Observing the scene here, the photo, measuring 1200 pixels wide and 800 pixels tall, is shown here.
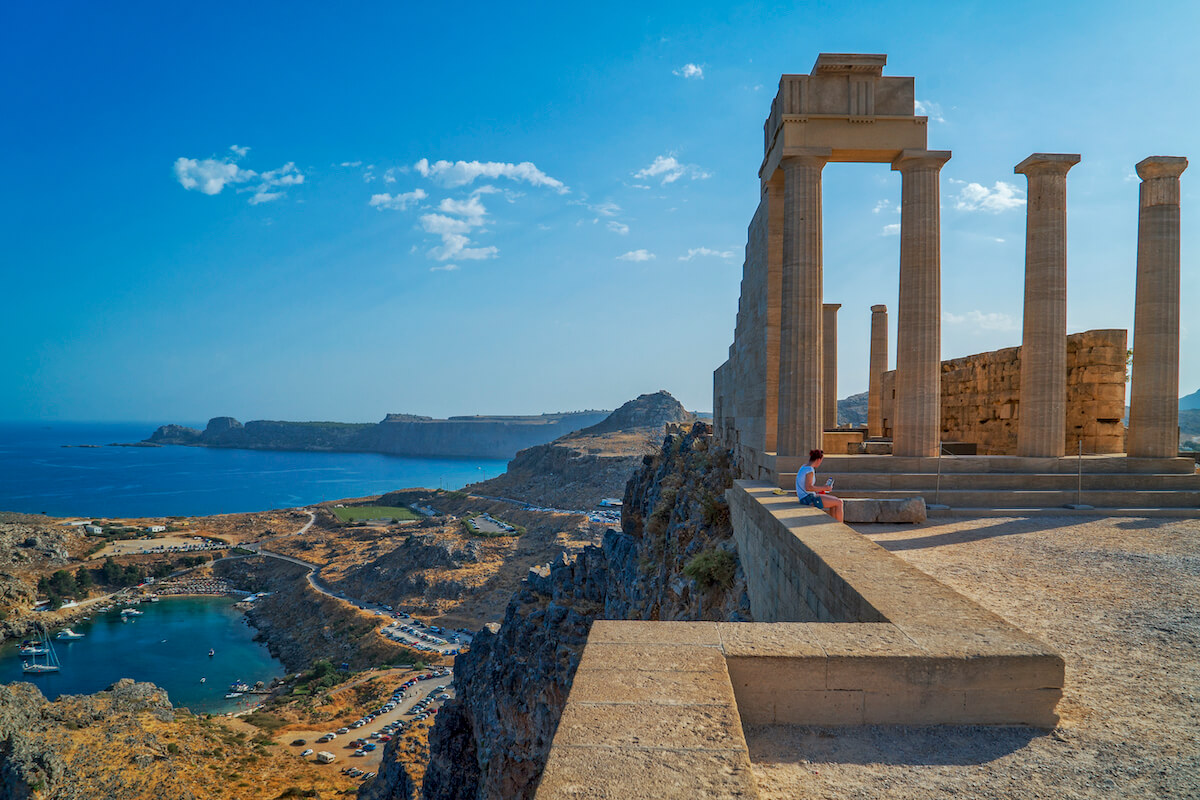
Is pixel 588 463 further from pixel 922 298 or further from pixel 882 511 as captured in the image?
pixel 882 511

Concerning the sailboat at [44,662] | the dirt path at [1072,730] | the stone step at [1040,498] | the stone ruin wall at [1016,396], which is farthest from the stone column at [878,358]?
the sailboat at [44,662]

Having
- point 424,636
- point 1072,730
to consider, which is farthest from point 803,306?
point 424,636

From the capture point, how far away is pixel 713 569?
12.4m

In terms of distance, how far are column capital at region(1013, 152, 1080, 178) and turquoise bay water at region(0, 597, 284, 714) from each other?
5721 centimetres

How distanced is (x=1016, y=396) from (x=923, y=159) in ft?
24.2

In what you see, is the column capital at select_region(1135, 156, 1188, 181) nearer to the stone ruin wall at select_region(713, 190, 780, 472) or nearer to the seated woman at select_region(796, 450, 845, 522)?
the stone ruin wall at select_region(713, 190, 780, 472)

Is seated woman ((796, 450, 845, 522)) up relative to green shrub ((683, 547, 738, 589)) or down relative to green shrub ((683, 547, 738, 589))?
up

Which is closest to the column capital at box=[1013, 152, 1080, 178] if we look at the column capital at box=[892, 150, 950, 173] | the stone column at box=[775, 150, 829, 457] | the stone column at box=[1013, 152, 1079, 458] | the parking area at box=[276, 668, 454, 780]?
the stone column at box=[1013, 152, 1079, 458]

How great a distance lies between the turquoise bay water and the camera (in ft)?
172

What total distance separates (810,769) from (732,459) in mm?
15622

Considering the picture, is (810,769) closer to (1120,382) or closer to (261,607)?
(1120,382)

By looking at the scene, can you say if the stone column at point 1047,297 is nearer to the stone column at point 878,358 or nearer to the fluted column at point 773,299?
the fluted column at point 773,299

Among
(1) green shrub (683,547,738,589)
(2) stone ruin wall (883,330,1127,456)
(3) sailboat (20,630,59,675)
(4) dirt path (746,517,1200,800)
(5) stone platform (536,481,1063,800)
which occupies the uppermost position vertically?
(2) stone ruin wall (883,330,1127,456)

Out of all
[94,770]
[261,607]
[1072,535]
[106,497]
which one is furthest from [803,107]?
[106,497]
